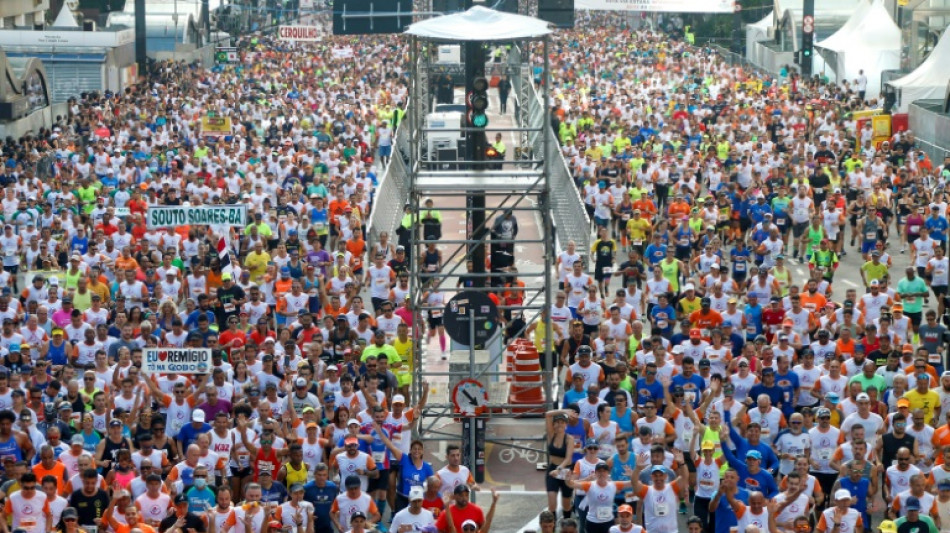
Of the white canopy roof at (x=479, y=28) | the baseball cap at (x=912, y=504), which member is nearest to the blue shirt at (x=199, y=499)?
the baseball cap at (x=912, y=504)

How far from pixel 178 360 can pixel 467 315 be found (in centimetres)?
280

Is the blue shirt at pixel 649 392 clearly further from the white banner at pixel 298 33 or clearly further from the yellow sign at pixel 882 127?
the white banner at pixel 298 33

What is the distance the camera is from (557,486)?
1666cm

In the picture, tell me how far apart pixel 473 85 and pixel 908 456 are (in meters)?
5.89

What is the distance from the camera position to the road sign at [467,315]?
18.2 metres

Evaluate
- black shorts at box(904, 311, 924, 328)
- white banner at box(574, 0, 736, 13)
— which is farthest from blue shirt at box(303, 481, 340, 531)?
→ white banner at box(574, 0, 736, 13)

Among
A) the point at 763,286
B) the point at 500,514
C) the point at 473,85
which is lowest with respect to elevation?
the point at 500,514

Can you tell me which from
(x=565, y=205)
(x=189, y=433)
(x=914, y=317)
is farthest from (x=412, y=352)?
(x=565, y=205)

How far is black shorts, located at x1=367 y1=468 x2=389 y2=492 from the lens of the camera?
16750mm

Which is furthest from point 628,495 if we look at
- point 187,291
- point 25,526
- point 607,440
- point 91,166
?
point 91,166

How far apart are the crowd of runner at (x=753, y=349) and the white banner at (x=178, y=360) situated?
3.47 meters

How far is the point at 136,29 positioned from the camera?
2224 inches

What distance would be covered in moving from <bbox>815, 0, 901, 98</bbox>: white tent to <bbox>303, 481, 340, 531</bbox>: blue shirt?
4043cm

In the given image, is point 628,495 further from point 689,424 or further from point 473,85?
point 473,85
